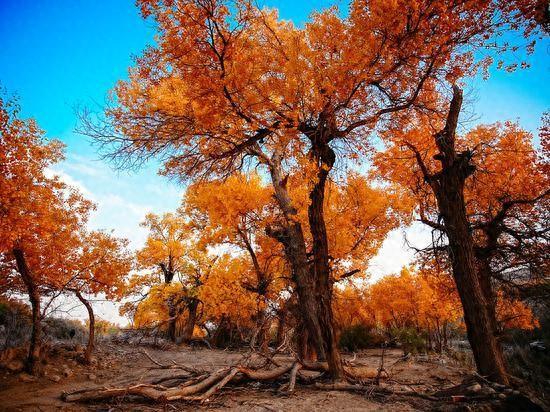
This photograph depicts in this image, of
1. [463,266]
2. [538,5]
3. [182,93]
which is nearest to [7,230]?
[182,93]

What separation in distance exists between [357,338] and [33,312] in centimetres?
1722

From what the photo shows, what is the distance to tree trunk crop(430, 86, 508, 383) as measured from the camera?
5852 mm

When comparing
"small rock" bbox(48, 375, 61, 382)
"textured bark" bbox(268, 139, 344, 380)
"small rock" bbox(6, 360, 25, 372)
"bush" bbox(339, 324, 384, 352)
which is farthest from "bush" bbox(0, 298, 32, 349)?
"bush" bbox(339, 324, 384, 352)

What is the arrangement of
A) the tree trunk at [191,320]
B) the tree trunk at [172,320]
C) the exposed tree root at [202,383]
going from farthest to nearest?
the tree trunk at [191,320], the tree trunk at [172,320], the exposed tree root at [202,383]

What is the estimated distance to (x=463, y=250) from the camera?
642 cm

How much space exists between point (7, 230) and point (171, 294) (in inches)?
498

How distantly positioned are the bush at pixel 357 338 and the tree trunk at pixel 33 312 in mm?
15788

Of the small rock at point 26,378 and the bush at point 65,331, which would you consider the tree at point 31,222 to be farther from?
the bush at point 65,331

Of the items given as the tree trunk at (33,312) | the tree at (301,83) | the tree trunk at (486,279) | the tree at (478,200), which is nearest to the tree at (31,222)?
the tree trunk at (33,312)

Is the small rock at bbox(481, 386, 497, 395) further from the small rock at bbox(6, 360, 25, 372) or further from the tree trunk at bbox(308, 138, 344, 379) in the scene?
the small rock at bbox(6, 360, 25, 372)

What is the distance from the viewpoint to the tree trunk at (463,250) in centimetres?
585

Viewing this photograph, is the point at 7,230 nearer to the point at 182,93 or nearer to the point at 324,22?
the point at 182,93

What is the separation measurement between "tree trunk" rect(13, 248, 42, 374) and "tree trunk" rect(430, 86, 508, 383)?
10.7 m

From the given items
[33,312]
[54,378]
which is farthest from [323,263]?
[33,312]
